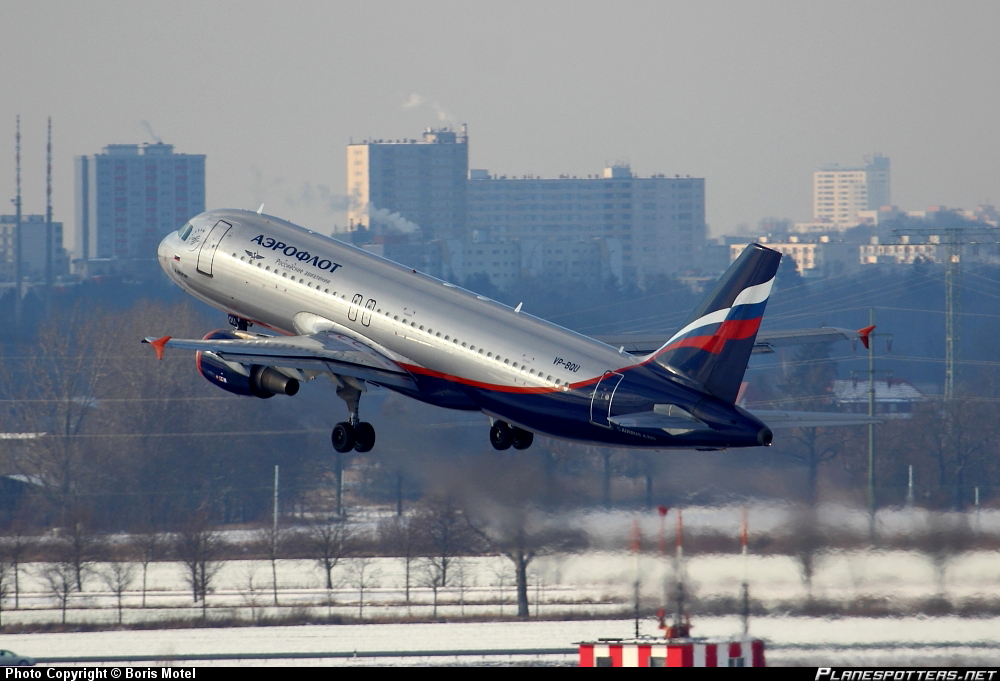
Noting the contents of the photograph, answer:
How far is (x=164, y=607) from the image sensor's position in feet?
196

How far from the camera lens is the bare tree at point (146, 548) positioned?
196 ft

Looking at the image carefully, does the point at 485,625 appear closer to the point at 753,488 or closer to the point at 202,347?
the point at 753,488

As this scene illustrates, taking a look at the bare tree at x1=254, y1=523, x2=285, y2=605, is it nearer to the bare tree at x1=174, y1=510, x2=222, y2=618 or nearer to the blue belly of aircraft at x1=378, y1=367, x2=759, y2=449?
the bare tree at x1=174, y1=510, x2=222, y2=618

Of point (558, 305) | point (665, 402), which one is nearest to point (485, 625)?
point (665, 402)

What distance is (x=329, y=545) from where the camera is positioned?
59125mm

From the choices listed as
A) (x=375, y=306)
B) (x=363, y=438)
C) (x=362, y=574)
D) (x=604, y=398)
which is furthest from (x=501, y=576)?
(x=604, y=398)

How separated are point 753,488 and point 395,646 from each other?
1327cm

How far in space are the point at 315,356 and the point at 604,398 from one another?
8822 millimetres

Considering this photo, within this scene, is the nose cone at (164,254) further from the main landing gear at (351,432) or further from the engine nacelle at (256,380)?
the main landing gear at (351,432)

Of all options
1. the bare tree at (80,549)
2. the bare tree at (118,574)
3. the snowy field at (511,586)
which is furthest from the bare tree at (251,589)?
the bare tree at (80,549)

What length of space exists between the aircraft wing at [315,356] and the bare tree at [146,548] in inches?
615

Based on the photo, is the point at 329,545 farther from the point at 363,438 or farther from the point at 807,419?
the point at 807,419

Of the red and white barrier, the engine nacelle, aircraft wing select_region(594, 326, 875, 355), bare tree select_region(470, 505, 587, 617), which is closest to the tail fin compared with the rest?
the red and white barrier
